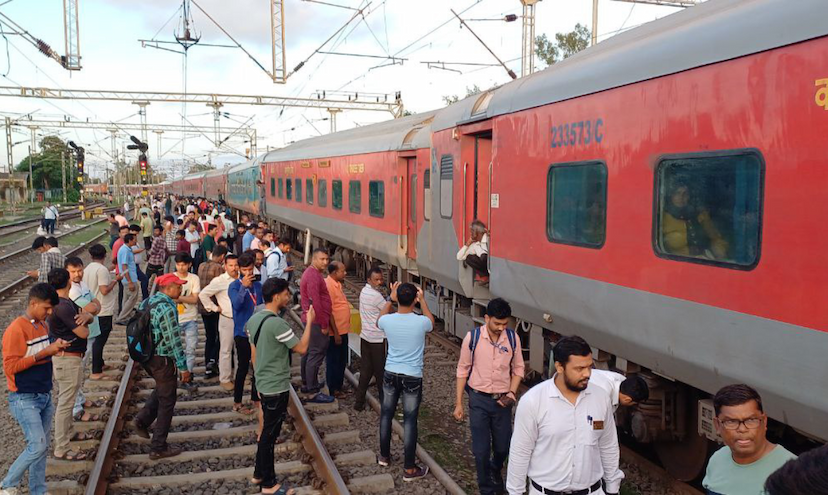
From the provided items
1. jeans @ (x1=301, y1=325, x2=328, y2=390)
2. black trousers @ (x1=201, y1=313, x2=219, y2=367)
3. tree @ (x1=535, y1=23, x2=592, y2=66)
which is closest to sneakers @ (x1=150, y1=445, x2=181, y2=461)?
jeans @ (x1=301, y1=325, x2=328, y2=390)

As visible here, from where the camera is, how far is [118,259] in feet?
34.3

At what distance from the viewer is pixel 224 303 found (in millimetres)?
7895

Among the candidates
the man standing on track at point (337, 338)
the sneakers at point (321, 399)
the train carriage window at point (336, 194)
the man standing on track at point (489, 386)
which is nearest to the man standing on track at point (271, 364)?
the man standing on track at point (489, 386)

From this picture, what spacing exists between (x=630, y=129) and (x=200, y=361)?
274 inches

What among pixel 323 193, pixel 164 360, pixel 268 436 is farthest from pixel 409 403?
pixel 323 193

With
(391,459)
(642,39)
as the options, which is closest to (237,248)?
(391,459)

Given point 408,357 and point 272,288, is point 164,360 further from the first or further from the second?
point 408,357

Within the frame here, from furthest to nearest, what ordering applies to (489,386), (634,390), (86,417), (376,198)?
1. (376,198)
2. (86,417)
3. (489,386)
4. (634,390)

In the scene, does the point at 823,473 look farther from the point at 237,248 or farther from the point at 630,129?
the point at 237,248

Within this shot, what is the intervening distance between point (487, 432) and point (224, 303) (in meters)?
3.98

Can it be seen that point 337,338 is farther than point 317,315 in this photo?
Yes

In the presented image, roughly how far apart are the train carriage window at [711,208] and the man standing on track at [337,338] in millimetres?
4050

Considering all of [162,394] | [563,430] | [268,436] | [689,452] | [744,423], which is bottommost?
[689,452]

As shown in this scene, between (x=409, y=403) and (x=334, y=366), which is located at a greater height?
(x=409, y=403)
